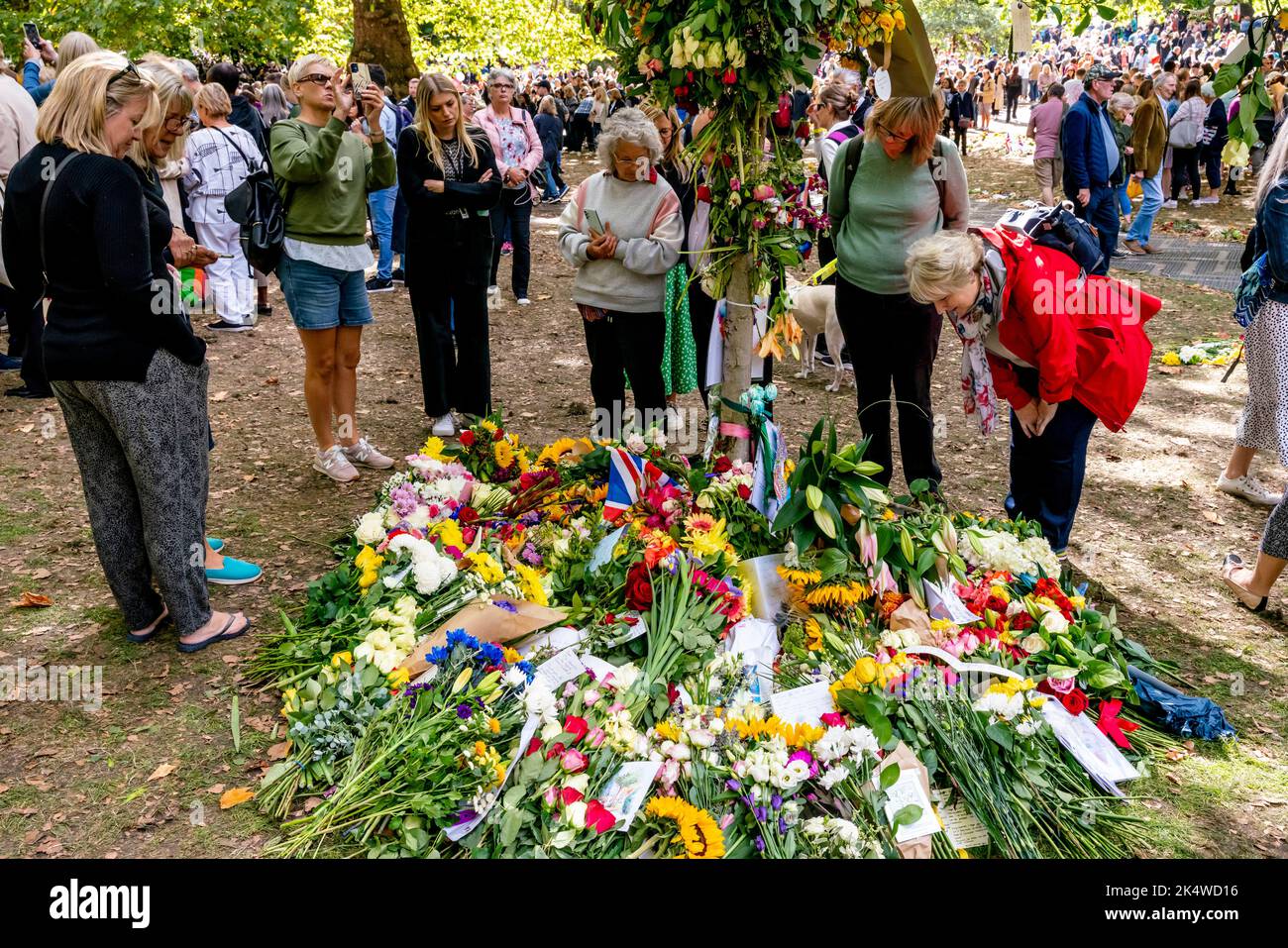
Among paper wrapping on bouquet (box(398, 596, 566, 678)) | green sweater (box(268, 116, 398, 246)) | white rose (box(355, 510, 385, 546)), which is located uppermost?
green sweater (box(268, 116, 398, 246))

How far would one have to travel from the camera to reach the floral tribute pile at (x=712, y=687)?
9.22 ft

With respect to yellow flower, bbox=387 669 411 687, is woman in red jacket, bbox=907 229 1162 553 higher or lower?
higher

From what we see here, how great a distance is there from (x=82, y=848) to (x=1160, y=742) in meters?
3.33

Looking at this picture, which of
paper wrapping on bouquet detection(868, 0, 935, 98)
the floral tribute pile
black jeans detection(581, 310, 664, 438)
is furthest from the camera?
black jeans detection(581, 310, 664, 438)

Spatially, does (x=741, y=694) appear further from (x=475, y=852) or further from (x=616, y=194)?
(x=616, y=194)

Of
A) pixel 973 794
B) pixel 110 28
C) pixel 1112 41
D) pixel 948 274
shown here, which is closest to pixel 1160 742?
pixel 973 794

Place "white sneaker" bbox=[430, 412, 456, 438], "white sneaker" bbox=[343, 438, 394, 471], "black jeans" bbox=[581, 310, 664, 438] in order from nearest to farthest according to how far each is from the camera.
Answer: "black jeans" bbox=[581, 310, 664, 438] → "white sneaker" bbox=[343, 438, 394, 471] → "white sneaker" bbox=[430, 412, 456, 438]

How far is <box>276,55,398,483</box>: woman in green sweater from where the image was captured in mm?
4773

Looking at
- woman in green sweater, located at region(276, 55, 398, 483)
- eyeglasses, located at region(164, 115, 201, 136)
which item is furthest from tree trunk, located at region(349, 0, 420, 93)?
eyeglasses, located at region(164, 115, 201, 136)

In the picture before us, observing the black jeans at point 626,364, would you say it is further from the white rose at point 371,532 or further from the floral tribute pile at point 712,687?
the white rose at point 371,532

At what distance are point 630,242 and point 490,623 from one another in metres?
2.23

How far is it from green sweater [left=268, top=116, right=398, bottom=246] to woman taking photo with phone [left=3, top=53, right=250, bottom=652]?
4.30ft

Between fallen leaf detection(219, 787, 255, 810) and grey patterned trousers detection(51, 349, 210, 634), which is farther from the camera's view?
grey patterned trousers detection(51, 349, 210, 634)

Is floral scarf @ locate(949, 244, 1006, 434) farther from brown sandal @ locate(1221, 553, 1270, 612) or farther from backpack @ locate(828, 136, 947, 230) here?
brown sandal @ locate(1221, 553, 1270, 612)
